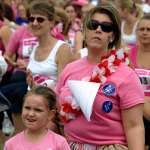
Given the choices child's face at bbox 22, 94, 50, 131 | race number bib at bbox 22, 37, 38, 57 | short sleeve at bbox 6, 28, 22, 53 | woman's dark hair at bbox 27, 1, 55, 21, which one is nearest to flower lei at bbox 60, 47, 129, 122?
child's face at bbox 22, 94, 50, 131

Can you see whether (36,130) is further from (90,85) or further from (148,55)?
(148,55)

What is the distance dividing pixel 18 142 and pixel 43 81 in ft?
6.62

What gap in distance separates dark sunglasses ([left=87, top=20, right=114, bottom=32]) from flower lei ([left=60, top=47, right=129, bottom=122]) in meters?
0.16

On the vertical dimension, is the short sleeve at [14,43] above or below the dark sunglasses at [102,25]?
below

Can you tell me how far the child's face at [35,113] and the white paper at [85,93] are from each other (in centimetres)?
21

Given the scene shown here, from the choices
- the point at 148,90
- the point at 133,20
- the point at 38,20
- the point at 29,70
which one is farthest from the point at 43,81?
the point at 133,20

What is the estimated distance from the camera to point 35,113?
3.27 meters

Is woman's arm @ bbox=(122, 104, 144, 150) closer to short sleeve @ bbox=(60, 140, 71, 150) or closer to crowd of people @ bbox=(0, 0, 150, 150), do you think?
crowd of people @ bbox=(0, 0, 150, 150)

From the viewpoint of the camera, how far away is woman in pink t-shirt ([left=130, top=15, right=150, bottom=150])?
4.96 m

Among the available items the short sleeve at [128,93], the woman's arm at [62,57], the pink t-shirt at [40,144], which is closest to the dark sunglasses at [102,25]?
the short sleeve at [128,93]

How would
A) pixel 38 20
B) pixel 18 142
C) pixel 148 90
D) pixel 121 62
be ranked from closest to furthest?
pixel 18 142
pixel 121 62
pixel 148 90
pixel 38 20

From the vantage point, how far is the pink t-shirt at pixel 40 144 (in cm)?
325

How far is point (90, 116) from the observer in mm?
3381

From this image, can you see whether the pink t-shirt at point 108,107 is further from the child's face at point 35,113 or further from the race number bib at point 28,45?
the race number bib at point 28,45
